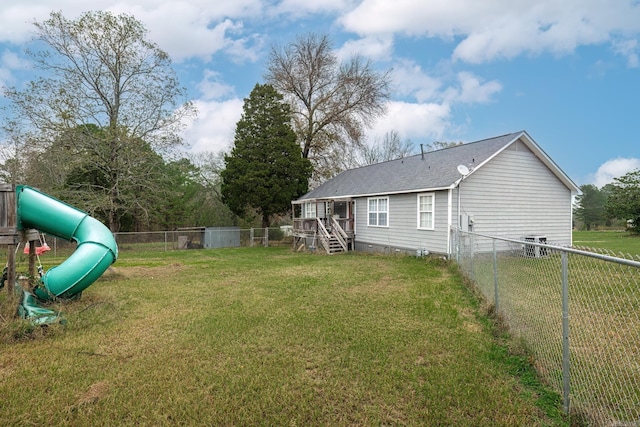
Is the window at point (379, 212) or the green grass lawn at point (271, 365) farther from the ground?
the window at point (379, 212)

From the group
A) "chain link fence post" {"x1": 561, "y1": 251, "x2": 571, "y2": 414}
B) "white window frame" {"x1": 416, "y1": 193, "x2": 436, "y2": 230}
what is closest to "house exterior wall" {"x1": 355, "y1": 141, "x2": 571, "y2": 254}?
"white window frame" {"x1": 416, "y1": 193, "x2": 436, "y2": 230}

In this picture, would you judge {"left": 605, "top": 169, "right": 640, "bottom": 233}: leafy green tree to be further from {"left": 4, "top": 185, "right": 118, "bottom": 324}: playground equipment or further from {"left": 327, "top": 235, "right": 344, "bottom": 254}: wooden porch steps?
{"left": 4, "top": 185, "right": 118, "bottom": 324}: playground equipment

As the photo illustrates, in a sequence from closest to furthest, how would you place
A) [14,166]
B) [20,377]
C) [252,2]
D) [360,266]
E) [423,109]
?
[20,377] → [360,266] → [252,2] → [14,166] → [423,109]

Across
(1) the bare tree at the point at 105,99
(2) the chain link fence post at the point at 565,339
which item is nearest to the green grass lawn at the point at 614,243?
(2) the chain link fence post at the point at 565,339

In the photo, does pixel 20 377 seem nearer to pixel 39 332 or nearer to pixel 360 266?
pixel 39 332

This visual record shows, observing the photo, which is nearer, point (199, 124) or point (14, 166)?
point (14, 166)

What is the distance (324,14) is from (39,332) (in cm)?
1390

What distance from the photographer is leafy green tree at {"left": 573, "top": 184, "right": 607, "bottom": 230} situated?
132ft

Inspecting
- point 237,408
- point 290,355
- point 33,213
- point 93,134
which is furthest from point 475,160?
point 93,134

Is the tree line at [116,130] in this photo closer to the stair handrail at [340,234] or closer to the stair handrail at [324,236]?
the stair handrail at [324,236]

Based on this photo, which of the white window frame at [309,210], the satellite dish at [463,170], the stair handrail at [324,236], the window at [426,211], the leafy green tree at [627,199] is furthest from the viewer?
the leafy green tree at [627,199]

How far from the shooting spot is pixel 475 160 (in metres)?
12.3

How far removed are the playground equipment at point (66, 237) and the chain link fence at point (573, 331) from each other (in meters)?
6.58

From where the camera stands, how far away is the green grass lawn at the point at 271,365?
2.93 m
